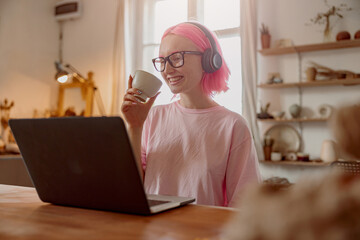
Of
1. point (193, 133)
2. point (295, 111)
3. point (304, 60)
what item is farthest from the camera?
point (304, 60)

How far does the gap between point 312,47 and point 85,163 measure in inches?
115

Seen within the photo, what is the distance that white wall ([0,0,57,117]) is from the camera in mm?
3840

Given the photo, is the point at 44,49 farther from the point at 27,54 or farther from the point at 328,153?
the point at 328,153

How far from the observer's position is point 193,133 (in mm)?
1288

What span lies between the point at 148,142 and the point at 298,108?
2162 millimetres

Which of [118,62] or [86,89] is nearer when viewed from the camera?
[118,62]

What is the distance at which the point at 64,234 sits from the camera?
1.62 feet

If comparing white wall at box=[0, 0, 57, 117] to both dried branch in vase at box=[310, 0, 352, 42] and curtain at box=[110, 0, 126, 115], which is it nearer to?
curtain at box=[110, 0, 126, 115]

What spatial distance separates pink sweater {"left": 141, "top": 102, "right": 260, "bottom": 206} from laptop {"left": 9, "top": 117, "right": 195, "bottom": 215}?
458mm

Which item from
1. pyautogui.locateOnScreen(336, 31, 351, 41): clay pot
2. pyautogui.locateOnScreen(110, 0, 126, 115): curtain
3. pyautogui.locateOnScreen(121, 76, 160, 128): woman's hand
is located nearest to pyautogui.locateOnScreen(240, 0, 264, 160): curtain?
pyautogui.locateOnScreen(336, 31, 351, 41): clay pot

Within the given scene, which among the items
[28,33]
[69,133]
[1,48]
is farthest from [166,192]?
[28,33]

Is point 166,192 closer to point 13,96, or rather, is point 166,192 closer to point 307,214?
point 307,214

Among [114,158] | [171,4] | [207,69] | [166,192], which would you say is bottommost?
[166,192]

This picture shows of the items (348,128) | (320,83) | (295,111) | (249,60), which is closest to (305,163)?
(295,111)
